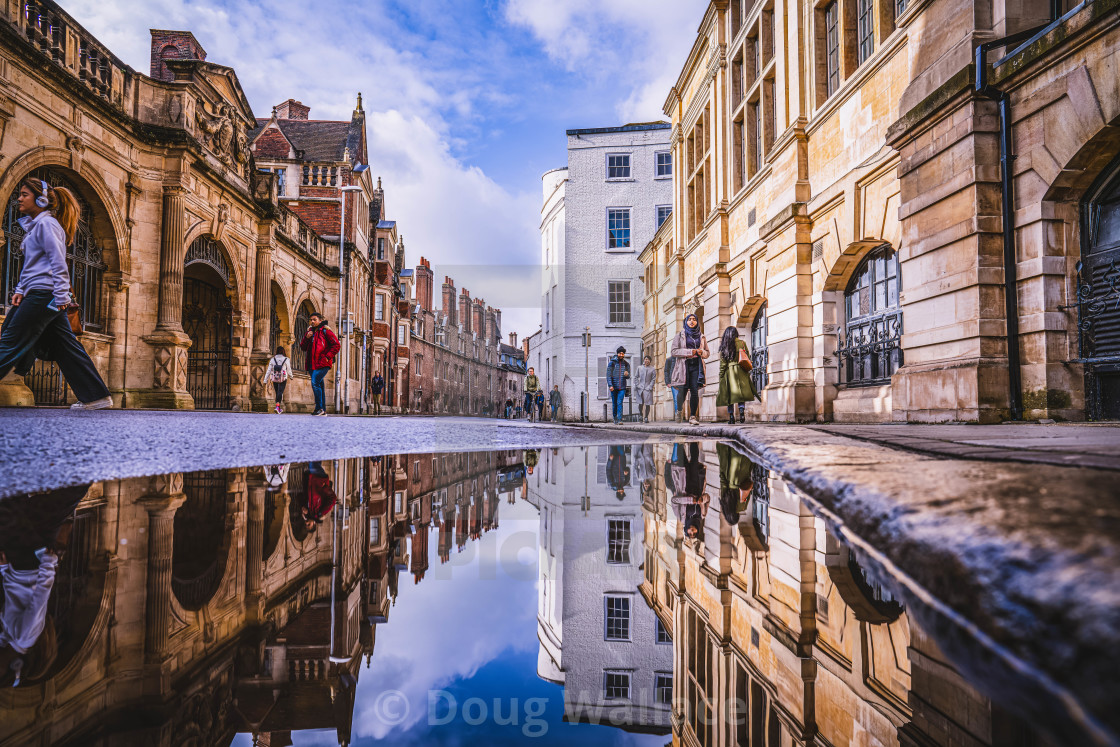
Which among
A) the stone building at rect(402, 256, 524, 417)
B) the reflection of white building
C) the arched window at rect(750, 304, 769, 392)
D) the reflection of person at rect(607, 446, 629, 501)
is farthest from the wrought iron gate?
the stone building at rect(402, 256, 524, 417)

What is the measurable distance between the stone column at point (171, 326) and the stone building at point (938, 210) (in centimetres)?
1153

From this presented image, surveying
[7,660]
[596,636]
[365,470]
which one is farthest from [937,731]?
[365,470]

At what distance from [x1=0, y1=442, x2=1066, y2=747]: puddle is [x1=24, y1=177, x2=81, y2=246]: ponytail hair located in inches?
217

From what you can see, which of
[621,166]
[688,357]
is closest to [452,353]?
[621,166]

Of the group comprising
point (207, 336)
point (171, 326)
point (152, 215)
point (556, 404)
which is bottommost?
point (556, 404)

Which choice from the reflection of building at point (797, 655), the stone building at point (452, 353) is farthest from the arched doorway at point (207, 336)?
the stone building at point (452, 353)

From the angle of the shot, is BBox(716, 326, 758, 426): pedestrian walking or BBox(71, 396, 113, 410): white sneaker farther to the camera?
BBox(716, 326, 758, 426): pedestrian walking

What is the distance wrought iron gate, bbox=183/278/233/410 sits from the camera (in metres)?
18.5

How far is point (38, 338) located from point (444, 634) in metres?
6.94

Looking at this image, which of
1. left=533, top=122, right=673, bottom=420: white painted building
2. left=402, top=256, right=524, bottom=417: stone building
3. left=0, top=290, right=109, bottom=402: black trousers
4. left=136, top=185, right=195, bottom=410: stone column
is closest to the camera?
left=0, top=290, right=109, bottom=402: black trousers

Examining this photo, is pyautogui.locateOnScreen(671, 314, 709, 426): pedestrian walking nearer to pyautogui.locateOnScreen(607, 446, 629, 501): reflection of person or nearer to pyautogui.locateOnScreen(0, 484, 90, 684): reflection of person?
pyautogui.locateOnScreen(607, 446, 629, 501): reflection of person

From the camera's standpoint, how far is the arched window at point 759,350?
14.2 meters

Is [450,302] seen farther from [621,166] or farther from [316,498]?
[316,498]

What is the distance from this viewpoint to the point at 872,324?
9555 millimetres
